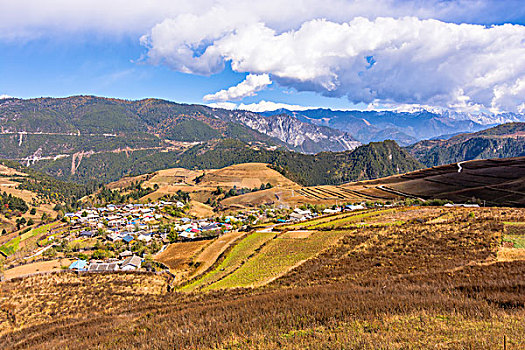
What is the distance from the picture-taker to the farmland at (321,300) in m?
8.16

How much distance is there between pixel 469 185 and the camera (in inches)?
3418

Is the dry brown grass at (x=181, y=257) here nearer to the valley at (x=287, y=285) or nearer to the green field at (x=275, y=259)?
the valley at (x=287, y=285)

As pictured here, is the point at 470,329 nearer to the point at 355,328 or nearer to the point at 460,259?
the point at 355,328

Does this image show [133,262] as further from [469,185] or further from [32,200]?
[32,200]

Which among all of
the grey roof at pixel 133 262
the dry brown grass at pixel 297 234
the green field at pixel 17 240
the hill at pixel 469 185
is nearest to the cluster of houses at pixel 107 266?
the grey roof at pixel 133 262

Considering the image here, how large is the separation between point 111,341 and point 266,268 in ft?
69.4

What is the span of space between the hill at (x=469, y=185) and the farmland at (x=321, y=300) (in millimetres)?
45188

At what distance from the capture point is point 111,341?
11016 millimetres

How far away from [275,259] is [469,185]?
83.6 metres

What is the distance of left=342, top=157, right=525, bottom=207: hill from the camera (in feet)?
237

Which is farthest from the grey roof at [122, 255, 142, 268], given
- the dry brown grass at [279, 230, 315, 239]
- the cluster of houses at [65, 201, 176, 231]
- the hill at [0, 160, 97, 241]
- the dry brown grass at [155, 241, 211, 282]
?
the hill at [0, 160, 97, 241]

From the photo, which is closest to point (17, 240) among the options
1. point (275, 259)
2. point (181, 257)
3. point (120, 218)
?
point (120, 218)

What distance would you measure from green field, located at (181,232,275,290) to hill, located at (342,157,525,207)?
60145 millimetres

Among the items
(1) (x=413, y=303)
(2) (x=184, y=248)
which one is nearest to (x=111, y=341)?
(1) (x=413, y=303)
